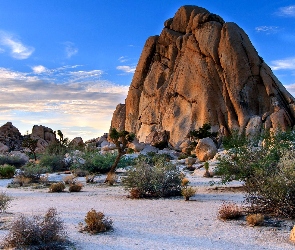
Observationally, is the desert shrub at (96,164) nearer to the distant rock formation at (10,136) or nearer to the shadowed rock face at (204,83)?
the shadowed rock face at (204,83)

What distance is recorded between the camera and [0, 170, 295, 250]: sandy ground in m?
7.93

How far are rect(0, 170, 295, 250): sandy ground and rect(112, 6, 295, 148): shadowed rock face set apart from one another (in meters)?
33.8

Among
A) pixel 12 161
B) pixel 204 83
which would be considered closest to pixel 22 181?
pixel 12 161

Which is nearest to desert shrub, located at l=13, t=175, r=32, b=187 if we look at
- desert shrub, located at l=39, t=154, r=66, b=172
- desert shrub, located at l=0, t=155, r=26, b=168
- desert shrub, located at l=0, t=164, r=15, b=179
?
desert shrub, located at l=0, t=164, r=15, b=179

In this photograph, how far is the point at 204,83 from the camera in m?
56.0

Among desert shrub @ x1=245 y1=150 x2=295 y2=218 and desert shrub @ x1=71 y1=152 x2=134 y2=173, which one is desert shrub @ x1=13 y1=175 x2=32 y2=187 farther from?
desert shrub @ x1=245 y1=150 x2=295 y2=218

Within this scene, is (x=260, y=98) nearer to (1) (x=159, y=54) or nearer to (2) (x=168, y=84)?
(2) (x=168, y=84)

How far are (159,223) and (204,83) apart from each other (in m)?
47.5

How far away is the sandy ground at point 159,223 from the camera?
7.93 m

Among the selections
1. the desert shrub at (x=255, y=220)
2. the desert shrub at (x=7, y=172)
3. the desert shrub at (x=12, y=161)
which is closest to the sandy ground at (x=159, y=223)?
the desert shrub at (x=255, y=220)

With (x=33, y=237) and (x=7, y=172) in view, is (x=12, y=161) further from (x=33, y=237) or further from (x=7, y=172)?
(x=33, y=237)

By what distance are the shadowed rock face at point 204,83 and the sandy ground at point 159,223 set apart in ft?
111

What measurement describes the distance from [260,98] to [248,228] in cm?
4534

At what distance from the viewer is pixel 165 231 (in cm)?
901
